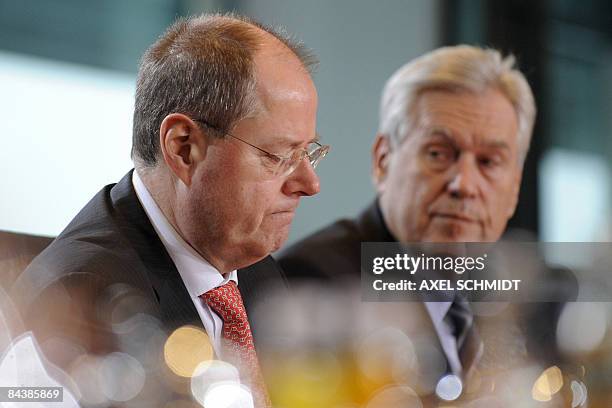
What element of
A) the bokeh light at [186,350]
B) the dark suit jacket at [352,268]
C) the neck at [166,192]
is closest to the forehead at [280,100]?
the neck at [166,192]

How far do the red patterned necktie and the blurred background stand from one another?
0.27m

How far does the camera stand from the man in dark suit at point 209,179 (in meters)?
1.02

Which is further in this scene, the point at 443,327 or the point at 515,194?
the point at 515,194

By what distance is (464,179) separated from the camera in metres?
1.52

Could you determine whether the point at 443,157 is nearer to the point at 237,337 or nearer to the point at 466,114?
the point at 466,114

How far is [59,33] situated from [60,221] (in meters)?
0.31

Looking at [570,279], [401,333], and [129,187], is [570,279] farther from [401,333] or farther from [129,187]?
[129,187]

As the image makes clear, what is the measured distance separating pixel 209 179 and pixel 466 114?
625 mm

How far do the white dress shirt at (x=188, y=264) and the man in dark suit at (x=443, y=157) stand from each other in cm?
39

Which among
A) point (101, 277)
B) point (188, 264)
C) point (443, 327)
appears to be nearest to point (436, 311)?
point (443, 327)

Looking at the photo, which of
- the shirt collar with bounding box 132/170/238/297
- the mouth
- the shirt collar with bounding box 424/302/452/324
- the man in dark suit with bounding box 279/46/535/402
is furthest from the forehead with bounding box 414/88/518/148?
the shirt collar with bounding box 132/170/238/297

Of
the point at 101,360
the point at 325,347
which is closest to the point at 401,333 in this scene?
the point at 325,347

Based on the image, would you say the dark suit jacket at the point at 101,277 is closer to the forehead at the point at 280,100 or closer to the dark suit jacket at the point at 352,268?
the forehead at the point at 280,100

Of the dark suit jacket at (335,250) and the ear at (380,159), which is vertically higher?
the ear at (380,159)
